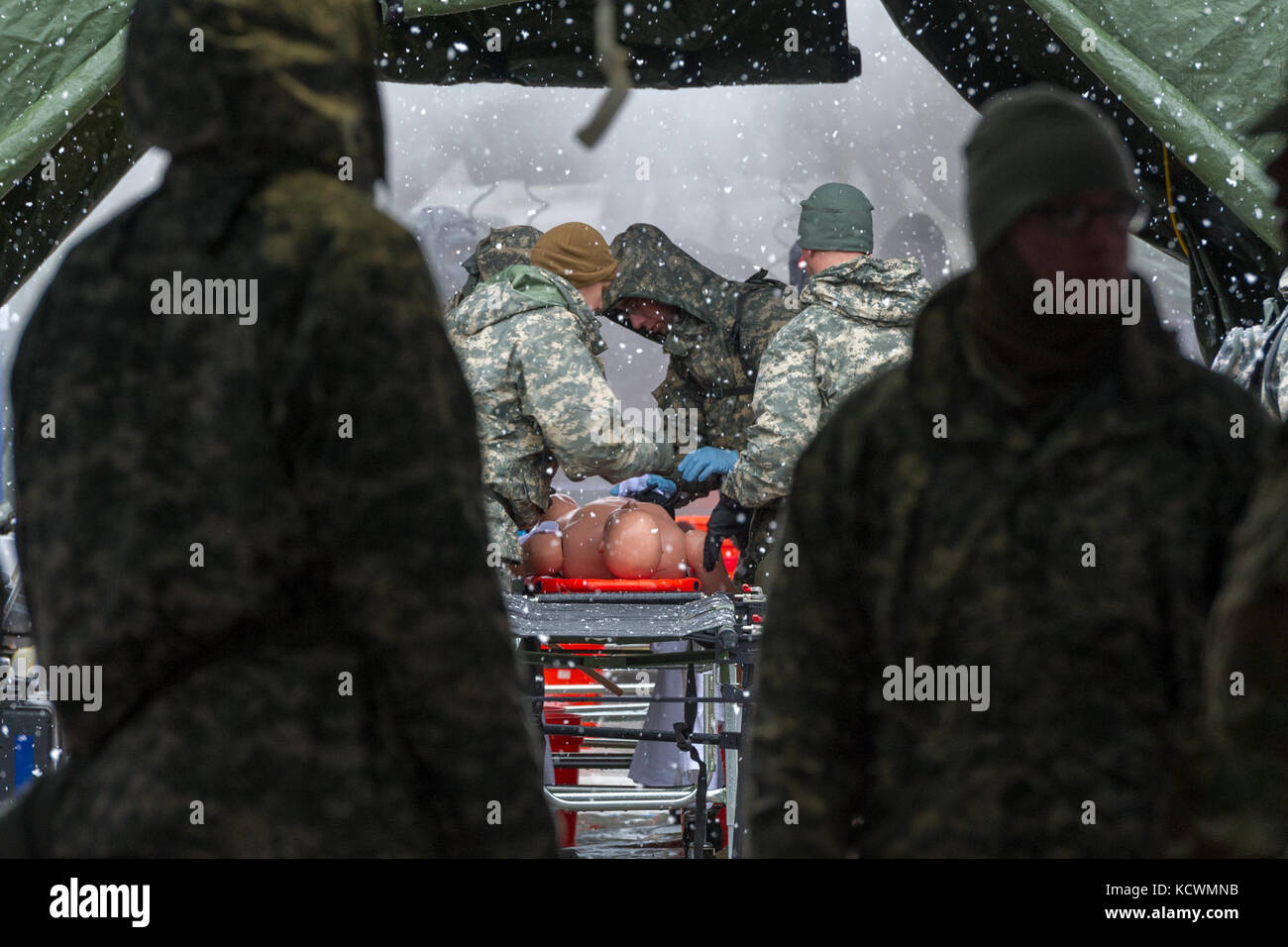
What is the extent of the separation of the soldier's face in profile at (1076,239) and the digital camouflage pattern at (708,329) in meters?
4.42

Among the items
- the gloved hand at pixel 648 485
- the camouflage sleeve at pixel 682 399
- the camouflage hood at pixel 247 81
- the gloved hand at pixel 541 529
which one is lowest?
the camouflage hood at pixel 247 81

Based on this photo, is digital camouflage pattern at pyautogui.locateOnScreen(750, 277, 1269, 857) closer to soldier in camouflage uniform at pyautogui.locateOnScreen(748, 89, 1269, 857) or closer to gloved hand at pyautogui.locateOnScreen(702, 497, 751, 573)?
soldier in camouflage uniform at pyautogui.locateOnScreen(748, 89, 1269, 857)

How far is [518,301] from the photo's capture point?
3.96 m

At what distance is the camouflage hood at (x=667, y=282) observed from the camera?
5.99 meters

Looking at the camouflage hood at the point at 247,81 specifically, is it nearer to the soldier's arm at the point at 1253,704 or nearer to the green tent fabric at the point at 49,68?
the soldier's arm at the point at 1253,704

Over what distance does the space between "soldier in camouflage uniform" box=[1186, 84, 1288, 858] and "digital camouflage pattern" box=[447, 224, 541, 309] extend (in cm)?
511

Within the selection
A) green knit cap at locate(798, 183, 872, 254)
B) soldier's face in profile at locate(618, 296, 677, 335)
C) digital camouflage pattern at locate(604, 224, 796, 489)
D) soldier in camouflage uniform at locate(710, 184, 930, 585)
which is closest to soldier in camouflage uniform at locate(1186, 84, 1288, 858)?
soldier in camouflage uniform at locate(710, 184, 930, 585)

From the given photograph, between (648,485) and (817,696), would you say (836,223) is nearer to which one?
(648,485)

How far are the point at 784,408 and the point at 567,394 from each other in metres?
0.59

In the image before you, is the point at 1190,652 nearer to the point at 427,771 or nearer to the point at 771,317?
the point at 427,771

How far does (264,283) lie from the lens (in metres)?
1.25

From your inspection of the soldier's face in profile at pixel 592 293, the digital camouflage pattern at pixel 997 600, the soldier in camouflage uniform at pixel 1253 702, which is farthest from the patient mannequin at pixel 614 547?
the soldier in camouflage uniform at pixel 1253 702

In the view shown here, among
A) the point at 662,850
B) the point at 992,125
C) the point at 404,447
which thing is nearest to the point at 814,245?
the point at 662,850

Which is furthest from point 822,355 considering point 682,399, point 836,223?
point 682,399
